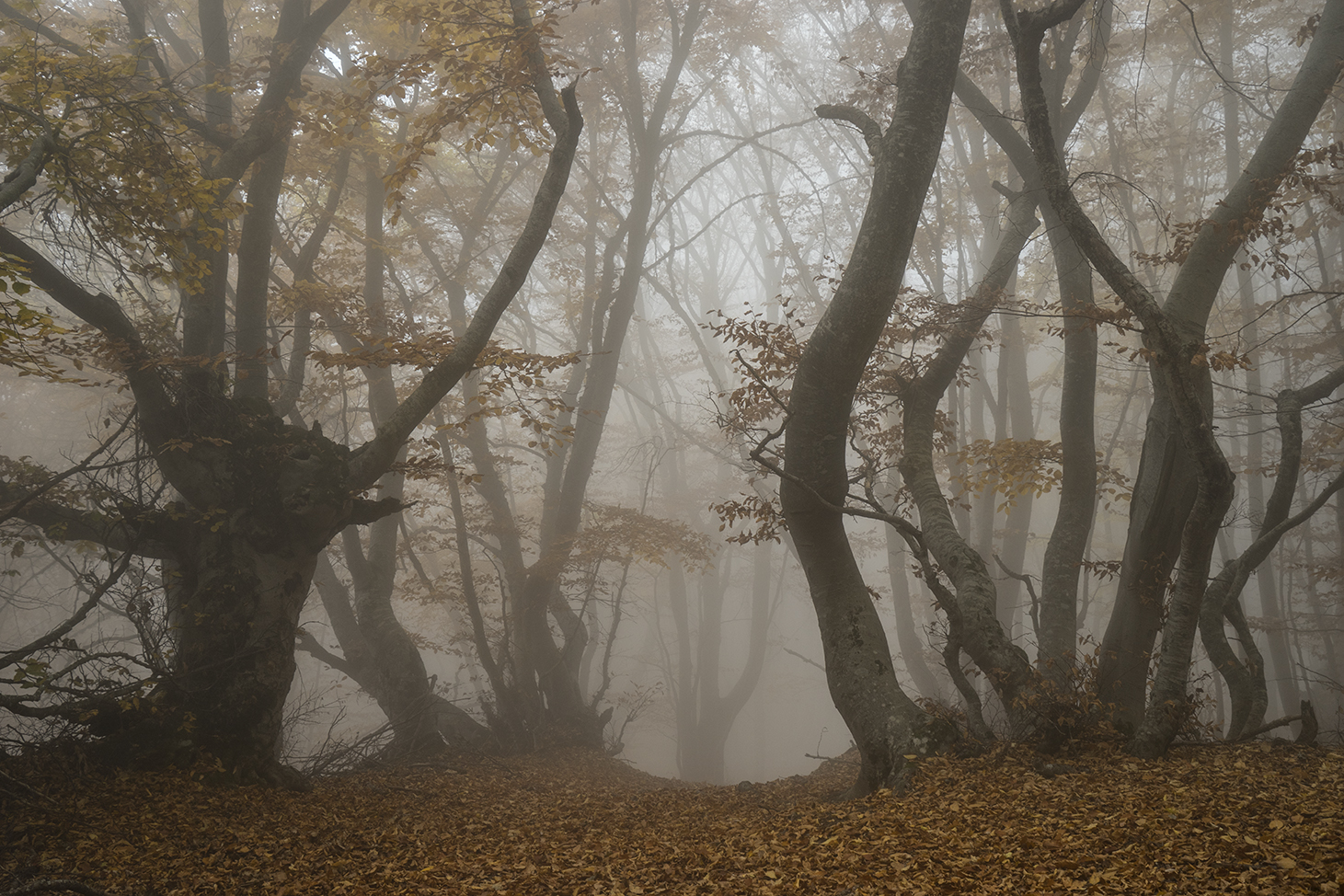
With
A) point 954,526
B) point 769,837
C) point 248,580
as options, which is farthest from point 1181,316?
point 248,580

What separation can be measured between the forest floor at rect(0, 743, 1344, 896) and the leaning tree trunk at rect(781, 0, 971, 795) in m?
0.39

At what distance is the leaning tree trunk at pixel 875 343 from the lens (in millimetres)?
4344

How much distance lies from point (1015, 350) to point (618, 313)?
7.32 meters

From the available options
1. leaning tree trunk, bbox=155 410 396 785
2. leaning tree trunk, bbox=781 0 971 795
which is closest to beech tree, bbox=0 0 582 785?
leaning tree trunk, bbox=155 410 396 785

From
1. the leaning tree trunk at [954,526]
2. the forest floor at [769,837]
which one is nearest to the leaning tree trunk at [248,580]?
the forest floor at [769,837]

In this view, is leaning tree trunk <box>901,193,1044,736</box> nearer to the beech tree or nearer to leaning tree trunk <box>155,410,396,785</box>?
the beech tree

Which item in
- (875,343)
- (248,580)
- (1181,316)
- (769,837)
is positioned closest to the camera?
(769,837)

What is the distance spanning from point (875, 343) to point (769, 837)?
289 centimetres

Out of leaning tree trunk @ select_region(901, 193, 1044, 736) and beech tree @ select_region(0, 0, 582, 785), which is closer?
leaning tree trunk @ select_region(901, 193, 1044, 736)

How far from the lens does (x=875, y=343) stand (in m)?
4.43

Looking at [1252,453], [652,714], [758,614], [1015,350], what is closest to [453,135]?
[1015,350]

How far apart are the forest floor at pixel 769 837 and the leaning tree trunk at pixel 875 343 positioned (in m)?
0.39

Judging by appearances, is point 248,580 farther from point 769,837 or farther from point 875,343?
point 875,343

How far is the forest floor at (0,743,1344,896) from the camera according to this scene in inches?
102
